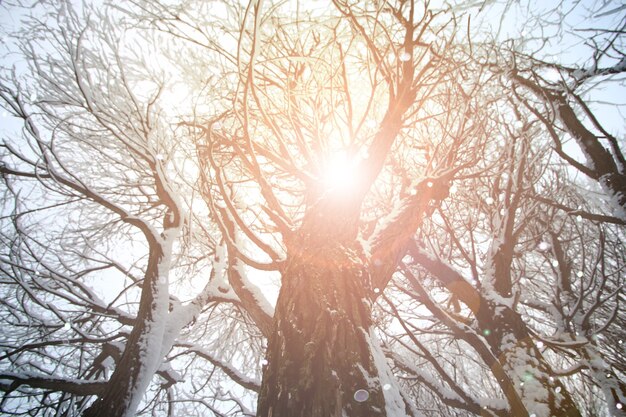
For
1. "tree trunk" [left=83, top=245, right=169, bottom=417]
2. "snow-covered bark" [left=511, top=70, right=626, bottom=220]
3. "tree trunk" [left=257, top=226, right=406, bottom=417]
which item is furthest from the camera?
"snow-covered bark" [left=511, top=70, right=626, bottom=220]

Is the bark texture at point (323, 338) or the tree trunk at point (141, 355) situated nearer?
the bark texture at point (323, 338)

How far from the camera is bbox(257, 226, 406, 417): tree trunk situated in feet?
3.57

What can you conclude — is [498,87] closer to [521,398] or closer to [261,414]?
[521,398]

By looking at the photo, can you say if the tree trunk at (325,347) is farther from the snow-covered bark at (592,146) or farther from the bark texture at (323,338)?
the snow-covered bark at (592,146)

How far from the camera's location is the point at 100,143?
11.5ft

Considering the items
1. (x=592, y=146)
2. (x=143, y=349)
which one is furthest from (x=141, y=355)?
(x=592, y=146)

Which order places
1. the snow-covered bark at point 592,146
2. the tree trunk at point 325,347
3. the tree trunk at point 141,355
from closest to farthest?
the tree trunk at point 325,347 < the tree trunk at point 141,355 < the snow-covered bark at point 592,146

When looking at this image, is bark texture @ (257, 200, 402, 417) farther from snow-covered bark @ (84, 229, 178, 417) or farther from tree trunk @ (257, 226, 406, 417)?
snow-covered bark @ (84, 229, 178, 417)

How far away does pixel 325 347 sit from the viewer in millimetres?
1236

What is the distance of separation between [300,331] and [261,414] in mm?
353

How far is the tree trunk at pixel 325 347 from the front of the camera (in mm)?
1089

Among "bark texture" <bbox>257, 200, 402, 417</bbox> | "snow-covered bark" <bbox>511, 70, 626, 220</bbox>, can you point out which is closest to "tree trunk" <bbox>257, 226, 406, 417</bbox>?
"bark texture" <bbox>257, 200, 402, 417</bbox>

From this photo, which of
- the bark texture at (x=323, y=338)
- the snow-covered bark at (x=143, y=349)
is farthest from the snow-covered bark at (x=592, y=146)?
the snow-covered bark at (x=143, y=349)

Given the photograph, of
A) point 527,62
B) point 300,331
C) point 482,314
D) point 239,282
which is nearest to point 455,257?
point 482,314
